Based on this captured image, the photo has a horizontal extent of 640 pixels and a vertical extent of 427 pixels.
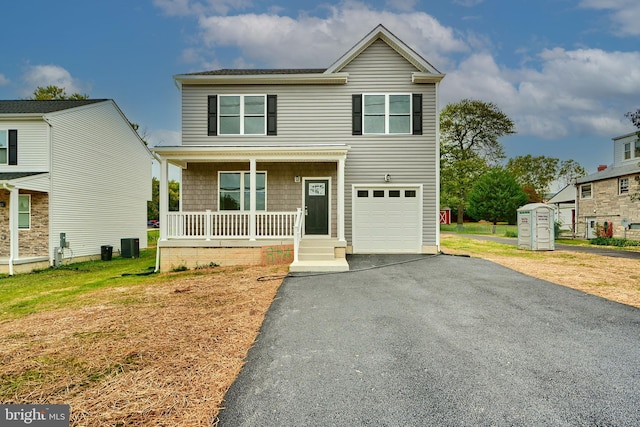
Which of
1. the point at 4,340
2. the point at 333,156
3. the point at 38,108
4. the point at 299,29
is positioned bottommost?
the point at 4,340

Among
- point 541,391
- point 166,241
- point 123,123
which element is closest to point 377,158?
point 166,241

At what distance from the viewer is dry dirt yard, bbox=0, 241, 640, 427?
8.86ft

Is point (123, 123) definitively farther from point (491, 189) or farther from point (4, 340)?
point (491, 189)

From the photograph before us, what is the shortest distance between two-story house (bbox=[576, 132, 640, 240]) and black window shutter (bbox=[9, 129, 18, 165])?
3007cm

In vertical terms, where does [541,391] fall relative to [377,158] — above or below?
below

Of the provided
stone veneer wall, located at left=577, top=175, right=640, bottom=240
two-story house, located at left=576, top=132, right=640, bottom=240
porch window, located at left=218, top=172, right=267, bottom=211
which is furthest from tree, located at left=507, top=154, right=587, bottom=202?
porch window, located at left=218, top=172, right=267, bottom=211

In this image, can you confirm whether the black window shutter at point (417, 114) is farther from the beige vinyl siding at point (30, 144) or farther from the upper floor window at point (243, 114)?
the beige vinyl siding at point (30, 144)

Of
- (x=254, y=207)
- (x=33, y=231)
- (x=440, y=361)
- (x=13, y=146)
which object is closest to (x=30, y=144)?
(x=13, y=146)

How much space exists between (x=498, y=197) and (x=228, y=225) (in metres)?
24.1

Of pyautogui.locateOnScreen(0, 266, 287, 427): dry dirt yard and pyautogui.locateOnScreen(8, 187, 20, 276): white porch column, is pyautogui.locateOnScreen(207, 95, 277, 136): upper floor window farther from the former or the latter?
pyautogui.locateOnScreen(8, 187, 20, 276): white porch column

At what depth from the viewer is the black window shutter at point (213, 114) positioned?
463 inches

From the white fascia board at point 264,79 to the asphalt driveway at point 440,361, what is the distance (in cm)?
821

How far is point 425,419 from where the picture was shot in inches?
98.5

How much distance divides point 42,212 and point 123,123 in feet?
23.1
